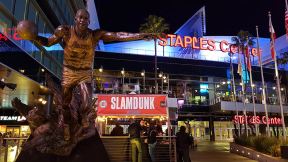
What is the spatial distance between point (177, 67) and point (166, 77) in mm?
2253

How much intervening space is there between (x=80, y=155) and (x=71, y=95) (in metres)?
1.11

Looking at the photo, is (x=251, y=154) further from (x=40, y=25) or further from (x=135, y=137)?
(x=40, y=25)

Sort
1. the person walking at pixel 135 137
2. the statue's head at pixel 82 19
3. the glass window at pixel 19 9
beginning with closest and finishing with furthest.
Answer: the statue's head at pixel 82 19 → the person walking at pixel 135 137 → the glass window at pixel 19 9

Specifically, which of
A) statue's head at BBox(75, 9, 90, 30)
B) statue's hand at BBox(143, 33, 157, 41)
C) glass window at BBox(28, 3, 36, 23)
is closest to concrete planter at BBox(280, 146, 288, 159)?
statue's hand at BBox(143, 33, 157, 41)

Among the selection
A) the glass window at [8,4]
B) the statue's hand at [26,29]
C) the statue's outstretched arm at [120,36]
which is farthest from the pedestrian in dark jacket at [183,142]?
the glass window at [8,4]

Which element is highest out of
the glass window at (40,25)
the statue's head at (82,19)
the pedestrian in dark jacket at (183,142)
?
the glass window at (40,25)

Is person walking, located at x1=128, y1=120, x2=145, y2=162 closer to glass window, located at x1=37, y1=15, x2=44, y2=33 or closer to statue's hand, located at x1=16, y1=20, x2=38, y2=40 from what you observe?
statue's hand, located at x1=16, y1=20, x2=38, y2=40

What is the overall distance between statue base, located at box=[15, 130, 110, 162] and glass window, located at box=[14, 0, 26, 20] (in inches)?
555

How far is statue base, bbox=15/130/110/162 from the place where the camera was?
4.43 metres

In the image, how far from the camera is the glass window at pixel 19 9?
1662cm

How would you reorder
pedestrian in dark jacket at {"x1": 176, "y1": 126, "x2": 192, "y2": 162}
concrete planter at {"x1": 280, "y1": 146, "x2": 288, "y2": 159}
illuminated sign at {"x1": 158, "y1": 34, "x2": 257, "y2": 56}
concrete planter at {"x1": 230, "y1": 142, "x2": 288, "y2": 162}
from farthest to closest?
1. illuminated sign at {"x1": 158, "y1": 34, "x2": 257, "y2": 56}
2. concrete planter at {"x1": 230, "y1": 142, "x2": 288, "y2": 162}
3. concrete planter at {"x1": 280, "y1": 146, "x2": 288, "y2": 159}
4. pedestrian in dark jacket at {"x1": 176, "y1": 126, "x2": 192, "y2": 162}

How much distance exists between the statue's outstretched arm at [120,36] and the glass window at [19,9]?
13419 mm

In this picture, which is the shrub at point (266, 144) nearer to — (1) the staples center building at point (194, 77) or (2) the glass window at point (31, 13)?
(1) the staples center building at point (194, 77)

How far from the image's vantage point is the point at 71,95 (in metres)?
5.12
